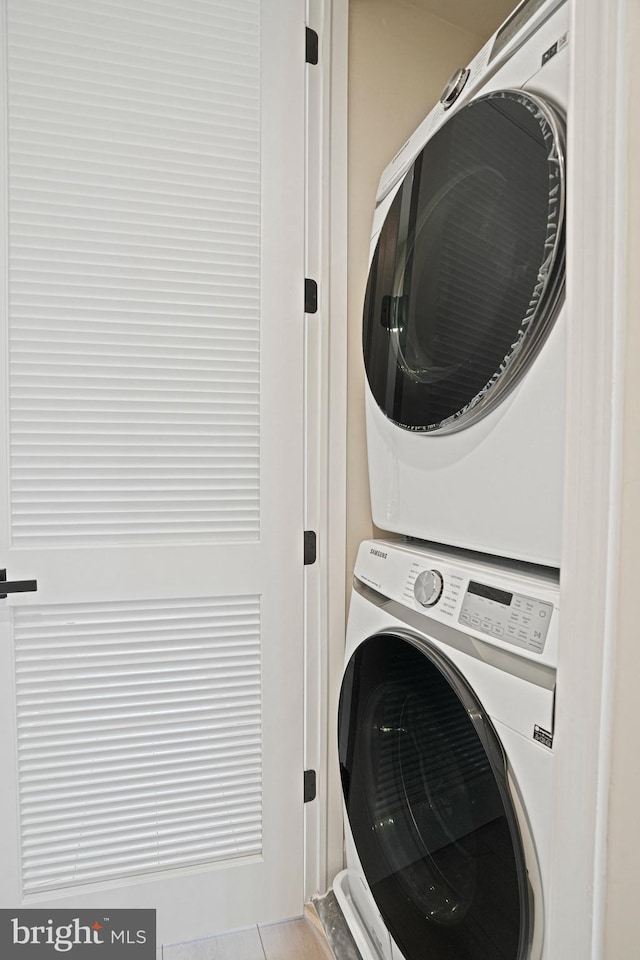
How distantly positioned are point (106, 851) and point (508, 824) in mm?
1045

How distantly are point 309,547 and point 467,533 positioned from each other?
1.86 ft

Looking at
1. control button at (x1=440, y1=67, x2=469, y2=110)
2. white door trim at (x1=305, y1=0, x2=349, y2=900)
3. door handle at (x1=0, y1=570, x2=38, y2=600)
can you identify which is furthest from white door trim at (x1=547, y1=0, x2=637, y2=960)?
door handle at (x1=0, y1=570, x2=38, y2=600)

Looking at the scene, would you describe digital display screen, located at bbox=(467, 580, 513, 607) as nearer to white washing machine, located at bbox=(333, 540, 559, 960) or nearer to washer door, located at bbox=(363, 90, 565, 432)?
white washing machine, located at bbox=(333, 540, 559, 960)

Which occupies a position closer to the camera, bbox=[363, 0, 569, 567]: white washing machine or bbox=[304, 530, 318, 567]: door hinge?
bbox=[363, 0, 569, 567]: white washing machine

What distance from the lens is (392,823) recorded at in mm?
1062

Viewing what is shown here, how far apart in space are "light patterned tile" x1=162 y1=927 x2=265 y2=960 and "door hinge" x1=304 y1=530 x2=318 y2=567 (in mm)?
897

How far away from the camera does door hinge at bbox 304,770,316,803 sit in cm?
144

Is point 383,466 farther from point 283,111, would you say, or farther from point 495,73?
point 283,111

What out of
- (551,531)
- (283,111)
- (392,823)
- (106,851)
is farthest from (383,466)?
(106,851)

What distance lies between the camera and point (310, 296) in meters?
1.42

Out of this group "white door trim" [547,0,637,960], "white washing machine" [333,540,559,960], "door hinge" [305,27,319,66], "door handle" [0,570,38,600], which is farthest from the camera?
A: "door hinge" [305,27,319,66]

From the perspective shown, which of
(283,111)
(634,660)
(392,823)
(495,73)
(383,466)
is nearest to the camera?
(634,660)

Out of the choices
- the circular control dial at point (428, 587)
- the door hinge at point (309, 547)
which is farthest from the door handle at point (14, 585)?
the circular control dial at point (428, 587)
